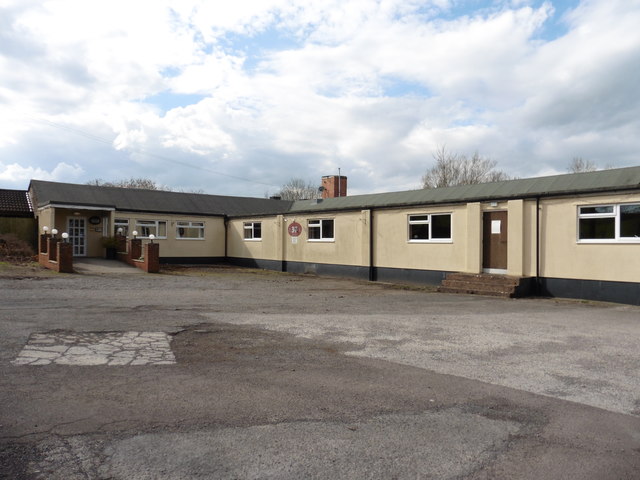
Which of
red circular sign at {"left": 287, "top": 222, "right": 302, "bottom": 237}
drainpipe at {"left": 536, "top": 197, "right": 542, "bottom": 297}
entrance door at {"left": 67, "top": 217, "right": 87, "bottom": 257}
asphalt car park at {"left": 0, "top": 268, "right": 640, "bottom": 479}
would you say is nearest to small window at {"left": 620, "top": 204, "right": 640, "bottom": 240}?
drainpipe at {"left": 536, "top": 197, "right": 542, "bottom": 297}

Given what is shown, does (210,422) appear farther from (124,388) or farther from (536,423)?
(536,423)

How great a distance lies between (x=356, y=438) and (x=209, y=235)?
26928 millimetres

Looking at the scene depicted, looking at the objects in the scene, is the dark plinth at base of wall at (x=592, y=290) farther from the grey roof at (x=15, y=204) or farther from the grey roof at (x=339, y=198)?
the grey roof at (x=15, y=204)

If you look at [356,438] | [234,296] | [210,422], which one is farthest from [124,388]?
[234,296]

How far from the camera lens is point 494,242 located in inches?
675

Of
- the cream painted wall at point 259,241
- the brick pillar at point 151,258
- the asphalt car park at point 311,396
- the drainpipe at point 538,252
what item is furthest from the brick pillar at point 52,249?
the drainpipe at point 538,252

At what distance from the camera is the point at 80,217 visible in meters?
27.0

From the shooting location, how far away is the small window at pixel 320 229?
914 inches

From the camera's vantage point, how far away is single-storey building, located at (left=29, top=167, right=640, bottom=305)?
14477 mm

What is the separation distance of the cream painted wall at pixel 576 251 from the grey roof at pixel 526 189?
0.30 metres

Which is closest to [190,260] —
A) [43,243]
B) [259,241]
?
[259,241]

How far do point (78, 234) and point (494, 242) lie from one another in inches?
817

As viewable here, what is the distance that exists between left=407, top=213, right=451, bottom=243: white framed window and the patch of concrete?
498 inches

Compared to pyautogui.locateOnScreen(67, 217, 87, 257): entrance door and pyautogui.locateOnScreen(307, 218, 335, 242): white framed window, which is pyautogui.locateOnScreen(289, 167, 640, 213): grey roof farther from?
pyautogui.locateOnScreen(67, 217, 87, 257): entrance door
